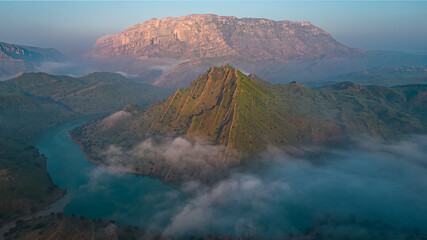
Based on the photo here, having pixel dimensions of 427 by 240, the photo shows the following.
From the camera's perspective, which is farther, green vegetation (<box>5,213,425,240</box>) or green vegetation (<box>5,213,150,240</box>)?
green vegetation (<box>5,213,425,240</box>)

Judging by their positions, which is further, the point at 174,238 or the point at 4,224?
the point at 4,224

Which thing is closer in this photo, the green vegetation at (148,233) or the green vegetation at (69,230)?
the green vegetation at (69,230)

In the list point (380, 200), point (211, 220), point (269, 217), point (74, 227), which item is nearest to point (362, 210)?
point (380, 200)

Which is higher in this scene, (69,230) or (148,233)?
(69,230)

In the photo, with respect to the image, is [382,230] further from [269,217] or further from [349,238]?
[269,217]

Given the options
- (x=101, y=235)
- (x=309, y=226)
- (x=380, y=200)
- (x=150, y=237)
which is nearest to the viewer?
(x=101, y=235)

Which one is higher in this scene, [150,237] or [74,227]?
[74,227]

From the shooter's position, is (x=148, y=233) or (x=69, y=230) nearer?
(x=69, y=230)

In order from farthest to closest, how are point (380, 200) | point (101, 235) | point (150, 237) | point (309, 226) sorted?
point (380, 200), point (309, 226), point (150, 237), point (101, 235)

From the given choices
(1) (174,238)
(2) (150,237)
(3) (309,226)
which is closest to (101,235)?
(2) (150,237)

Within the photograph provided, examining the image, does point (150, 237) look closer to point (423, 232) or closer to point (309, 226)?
point (309, 226)
